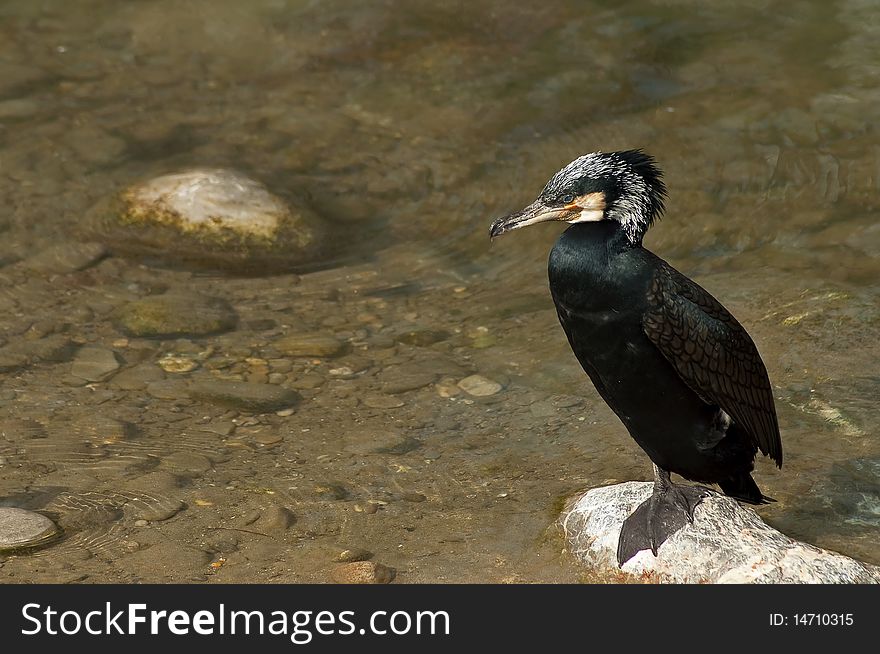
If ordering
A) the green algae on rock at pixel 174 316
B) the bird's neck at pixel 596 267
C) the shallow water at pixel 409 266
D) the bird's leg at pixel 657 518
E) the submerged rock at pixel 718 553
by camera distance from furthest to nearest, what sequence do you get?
the green algae on rock at pixel 174 316, the shallow water at pixel 409 266, the bird's leg at pixel 657 518, the submerged rock at pixel 718 553, the bird's neck at pixel 596 267

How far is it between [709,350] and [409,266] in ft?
11.7

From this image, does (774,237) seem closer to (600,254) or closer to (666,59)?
(666,59)

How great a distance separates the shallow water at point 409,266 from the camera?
546cm

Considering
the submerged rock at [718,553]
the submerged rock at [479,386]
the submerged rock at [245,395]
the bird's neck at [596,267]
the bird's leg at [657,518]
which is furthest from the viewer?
the submerged rock at [479,386]

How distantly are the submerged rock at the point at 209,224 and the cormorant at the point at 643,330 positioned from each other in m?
3.64

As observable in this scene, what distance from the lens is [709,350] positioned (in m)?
4.65

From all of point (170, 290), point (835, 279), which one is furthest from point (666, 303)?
point (170, 290)

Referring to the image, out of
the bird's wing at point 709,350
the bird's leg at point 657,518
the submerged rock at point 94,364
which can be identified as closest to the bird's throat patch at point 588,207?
the bird's wing at point 709,350

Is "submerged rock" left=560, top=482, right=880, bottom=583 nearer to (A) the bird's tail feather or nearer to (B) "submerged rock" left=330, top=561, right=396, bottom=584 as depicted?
(A) the bird's tail feather

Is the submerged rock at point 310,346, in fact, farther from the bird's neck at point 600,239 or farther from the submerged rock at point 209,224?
the bird's neck at point 600,239

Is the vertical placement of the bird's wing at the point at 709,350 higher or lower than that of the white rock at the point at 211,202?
higher

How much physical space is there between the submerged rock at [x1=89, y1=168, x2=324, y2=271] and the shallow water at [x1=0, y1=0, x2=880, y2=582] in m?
0.18

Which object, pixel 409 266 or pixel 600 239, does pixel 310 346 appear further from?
pixel 600 239

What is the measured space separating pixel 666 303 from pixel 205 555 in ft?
6.78
